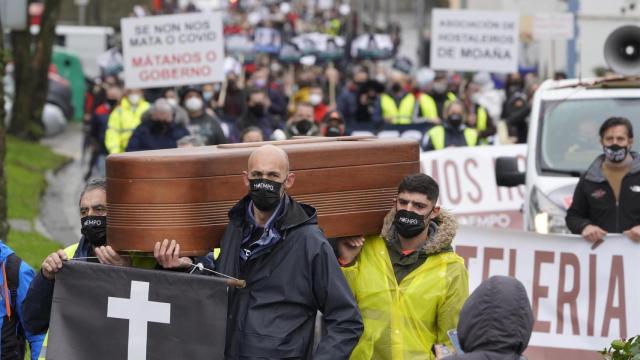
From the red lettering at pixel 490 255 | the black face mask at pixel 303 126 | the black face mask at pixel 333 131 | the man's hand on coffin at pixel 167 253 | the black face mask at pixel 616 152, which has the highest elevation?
A: the man's hand on coffin at pixel 167 253

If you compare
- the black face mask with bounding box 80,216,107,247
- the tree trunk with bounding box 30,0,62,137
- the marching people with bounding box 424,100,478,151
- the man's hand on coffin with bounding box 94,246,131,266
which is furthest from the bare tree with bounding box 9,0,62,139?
the man's hand on coffin with bounding box 94,246,131,266

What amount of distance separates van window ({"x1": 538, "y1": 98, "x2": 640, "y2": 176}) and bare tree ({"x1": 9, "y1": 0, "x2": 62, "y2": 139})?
58.8 feet

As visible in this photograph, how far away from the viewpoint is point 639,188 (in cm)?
991

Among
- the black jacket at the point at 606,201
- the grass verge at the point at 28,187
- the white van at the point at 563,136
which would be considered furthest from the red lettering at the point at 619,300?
the grass verge at the point at 28,187

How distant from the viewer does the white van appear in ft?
39.1

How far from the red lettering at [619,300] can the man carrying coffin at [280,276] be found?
3.53 meters

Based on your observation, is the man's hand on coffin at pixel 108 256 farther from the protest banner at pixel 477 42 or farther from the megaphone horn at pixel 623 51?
the protest banner at pixel 477 42

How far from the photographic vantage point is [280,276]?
6410mm

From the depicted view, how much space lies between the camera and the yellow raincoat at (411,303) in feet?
22.5

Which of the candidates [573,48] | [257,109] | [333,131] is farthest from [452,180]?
[573,48]

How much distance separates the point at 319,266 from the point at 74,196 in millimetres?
16772

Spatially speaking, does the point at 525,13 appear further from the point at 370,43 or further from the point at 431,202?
the point at 431,202

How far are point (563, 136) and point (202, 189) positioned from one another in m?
6.47

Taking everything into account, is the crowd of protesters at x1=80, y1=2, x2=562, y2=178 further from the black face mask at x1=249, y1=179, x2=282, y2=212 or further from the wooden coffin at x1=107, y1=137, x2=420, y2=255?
the black face mask at x1=249, y1=179, x2=282, y2=212
